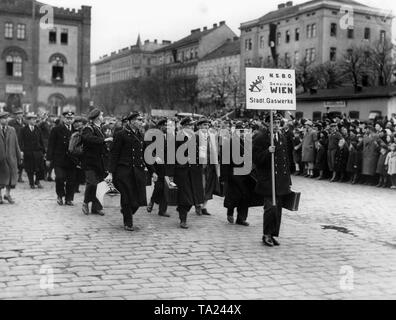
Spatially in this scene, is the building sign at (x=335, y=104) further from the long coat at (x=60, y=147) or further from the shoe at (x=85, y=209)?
→ the shoe at (x=85, y=209)

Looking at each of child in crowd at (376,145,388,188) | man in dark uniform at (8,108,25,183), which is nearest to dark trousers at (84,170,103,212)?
man in dark uniform at (8,108,25,183)

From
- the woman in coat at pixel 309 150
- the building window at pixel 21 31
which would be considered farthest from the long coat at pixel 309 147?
the building window at pixel 21 31

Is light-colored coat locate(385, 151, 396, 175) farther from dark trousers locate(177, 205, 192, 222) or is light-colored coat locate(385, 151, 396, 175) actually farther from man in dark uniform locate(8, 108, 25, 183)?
man in dark uniform locate(8, 108, 25, 183)

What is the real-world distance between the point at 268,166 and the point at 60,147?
5.46m

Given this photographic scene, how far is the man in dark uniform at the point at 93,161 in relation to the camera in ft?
36.0

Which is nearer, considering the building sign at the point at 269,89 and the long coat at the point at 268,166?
the long coat at the point at 268,166

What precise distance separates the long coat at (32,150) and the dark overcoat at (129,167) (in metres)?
6.29

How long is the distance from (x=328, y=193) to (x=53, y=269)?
10.1 meters

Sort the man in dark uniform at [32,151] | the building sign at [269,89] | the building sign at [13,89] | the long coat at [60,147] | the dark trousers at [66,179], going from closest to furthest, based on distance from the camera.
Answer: the building sign at [269,89], the dark trousers at [66,179], the long coat at [60,147], the man in dark uniform at [32,151], the building sign at [13,89]

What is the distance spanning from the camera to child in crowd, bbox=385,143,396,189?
16.6m

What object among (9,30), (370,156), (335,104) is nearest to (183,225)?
(370,156)

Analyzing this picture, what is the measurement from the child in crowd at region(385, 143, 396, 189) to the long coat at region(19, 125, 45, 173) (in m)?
9.65

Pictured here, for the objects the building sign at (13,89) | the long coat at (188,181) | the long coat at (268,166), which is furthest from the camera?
the building sign at (13,89)
